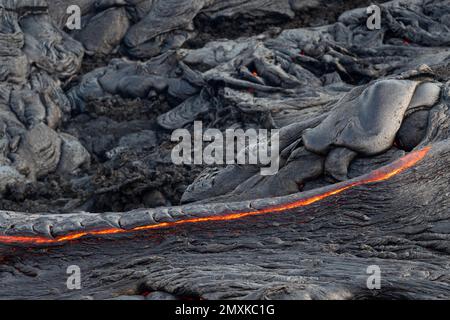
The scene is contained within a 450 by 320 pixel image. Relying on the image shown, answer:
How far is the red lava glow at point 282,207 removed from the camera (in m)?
7.81

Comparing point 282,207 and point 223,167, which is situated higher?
point 223,167

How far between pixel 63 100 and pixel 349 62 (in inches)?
218

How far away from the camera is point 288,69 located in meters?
14.9

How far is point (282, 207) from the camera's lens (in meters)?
7.89

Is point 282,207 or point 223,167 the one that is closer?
point 282,207

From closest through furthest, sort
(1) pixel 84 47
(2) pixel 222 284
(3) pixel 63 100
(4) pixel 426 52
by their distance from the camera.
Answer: (2) pixel 222 284
(4) pixel 426 52
(3) pixel 63 100
(1) pixel 84 47

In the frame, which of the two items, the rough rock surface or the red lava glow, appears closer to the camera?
the rough rock surface

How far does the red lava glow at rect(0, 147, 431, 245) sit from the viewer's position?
781 cm

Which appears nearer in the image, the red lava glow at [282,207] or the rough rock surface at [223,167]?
the rough rock surface at [223,167]

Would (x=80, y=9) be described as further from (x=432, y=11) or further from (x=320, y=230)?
(x=320, y=230)

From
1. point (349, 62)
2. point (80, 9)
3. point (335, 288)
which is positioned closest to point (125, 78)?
point (80, 9)
